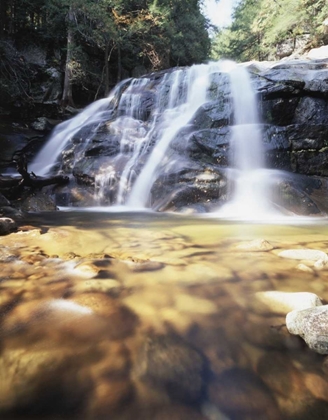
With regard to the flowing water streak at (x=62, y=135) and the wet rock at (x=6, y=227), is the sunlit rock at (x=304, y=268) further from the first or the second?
the flowing water streak at (x=62, y=135)

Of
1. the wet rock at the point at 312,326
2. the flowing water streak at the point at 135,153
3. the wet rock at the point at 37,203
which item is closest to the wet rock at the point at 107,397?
the wet rock at the point at 312,326

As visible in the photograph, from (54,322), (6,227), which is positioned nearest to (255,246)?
(54,322)

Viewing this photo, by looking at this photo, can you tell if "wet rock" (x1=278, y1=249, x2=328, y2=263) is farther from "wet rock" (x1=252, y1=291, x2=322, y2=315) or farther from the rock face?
the rock face

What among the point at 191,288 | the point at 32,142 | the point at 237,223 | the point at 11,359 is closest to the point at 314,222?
the point at 237,223

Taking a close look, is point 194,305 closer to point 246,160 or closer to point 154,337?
point 154,337

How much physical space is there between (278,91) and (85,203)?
281 inches

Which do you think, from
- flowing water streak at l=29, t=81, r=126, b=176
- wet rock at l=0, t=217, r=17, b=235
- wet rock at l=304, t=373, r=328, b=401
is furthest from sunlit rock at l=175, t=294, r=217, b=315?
flowing water streak at l=29, t=81, r=126, b=176

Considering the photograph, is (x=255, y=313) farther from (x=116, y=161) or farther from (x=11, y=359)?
(x=116, y=161)

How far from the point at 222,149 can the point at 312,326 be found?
22.1 feet

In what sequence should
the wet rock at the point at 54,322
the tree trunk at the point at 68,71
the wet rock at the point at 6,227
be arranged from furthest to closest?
the tree trunk at the point at 68,71 → the wet rock at the point at 6,227 → the wet rock at the point at 54,322

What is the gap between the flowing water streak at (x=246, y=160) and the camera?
621 centimetres

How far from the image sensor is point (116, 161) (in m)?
8.23

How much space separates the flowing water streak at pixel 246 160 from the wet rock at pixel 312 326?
423cm

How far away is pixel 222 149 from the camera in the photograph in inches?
302
